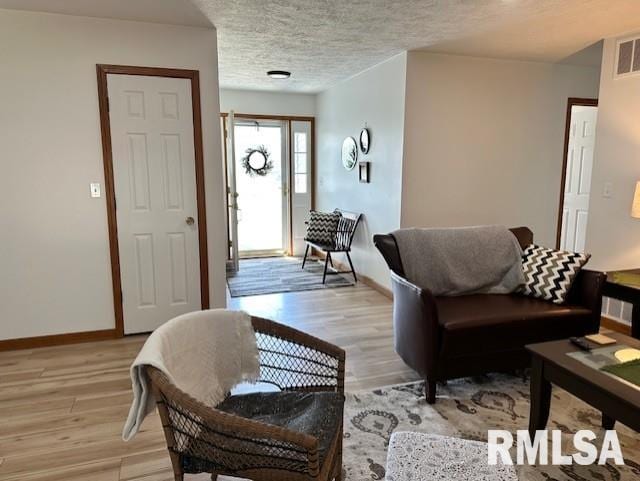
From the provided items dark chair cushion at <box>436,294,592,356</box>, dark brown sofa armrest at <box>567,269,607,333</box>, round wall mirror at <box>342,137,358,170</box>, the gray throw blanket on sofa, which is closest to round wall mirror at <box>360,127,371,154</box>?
round wall mirror at <box>342,137,358,170</box>

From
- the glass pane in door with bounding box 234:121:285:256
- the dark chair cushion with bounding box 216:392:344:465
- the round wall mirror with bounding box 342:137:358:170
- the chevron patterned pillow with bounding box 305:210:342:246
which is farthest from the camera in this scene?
the glass pane in door with bounding box 234:121:285:256

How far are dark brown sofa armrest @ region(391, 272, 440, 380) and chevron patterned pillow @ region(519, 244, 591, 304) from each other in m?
0.91

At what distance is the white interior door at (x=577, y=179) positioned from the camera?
186 inches

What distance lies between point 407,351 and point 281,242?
4253 millimetres

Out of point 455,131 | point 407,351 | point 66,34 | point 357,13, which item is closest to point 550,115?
point 455,131

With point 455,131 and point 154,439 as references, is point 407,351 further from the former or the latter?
point 455,131

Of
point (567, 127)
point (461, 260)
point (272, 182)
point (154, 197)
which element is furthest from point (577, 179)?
point (154, 197)

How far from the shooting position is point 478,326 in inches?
93.2

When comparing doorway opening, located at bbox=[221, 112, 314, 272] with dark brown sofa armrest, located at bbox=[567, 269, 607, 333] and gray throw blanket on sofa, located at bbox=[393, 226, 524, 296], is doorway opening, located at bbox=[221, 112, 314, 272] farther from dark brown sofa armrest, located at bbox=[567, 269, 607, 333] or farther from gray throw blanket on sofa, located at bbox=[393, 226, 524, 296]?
dark brown sofa armrest, located at bbox=[567, 269, 607, 333]

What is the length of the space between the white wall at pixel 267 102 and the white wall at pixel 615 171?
12.8 feet

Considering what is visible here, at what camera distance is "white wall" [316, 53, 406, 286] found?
13.5 ft

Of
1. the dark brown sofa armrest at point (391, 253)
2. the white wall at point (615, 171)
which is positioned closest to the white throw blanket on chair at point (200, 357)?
the dark brown sofa armrest at point (391, 253)

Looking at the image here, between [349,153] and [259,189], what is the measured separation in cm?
175

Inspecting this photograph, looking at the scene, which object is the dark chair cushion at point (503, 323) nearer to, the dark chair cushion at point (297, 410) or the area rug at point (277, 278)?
the dark chair cushion at point (297, 410)
